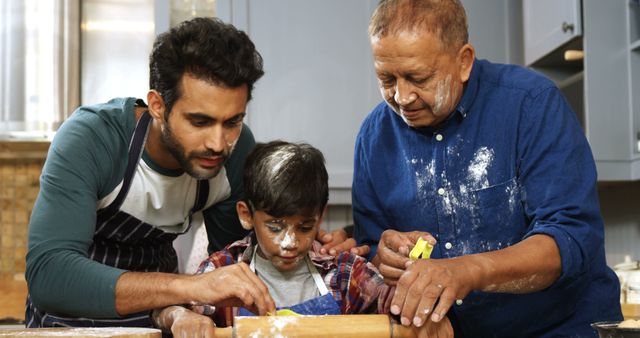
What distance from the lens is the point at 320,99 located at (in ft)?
11.9

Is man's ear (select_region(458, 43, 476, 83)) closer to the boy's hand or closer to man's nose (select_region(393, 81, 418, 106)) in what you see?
man's nose (select_region(393, 81, 418, 106))

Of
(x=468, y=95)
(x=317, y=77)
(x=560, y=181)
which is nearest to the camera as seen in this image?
(x=560, y=181)

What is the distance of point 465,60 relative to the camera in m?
1.85

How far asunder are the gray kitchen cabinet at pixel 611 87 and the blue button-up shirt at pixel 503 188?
1129 mm

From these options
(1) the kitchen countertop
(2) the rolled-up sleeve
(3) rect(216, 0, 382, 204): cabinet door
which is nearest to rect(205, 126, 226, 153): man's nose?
(2) the rolled-up sleeve

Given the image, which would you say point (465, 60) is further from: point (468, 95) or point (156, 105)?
point (156, 105)

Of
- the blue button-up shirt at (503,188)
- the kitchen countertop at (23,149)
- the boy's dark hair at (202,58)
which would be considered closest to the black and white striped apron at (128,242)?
the boy's dark hair at (202,58)

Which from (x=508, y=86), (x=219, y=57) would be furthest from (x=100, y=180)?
(x=508, y=86)

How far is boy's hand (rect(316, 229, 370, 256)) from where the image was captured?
1.96 meters

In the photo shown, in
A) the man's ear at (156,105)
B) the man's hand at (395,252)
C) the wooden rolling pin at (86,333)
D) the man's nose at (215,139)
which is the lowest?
the wooden rolling pin at (86,333)

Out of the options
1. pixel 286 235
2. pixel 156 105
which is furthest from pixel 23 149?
pixel 286 235

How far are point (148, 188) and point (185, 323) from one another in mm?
590

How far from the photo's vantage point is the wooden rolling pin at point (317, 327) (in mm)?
1331

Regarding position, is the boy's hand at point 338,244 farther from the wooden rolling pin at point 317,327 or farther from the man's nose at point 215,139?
the wooden rolling pin at point 317,327
